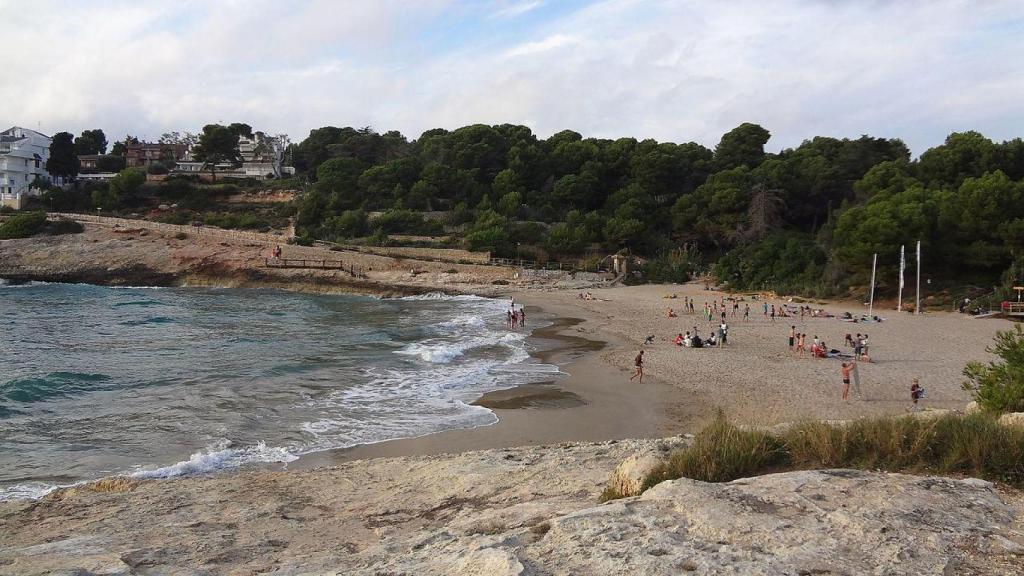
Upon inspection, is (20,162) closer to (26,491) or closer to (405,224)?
(405,224)

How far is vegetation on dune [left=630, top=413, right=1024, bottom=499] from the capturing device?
541 centimetres

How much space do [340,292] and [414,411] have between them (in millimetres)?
30788


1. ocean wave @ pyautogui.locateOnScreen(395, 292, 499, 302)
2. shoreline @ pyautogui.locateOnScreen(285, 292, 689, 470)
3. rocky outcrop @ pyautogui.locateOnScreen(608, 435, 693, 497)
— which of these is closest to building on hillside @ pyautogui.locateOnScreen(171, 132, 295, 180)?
ocean wave @ pyautogui.locateOnScreen(395, 292, 499, 302)

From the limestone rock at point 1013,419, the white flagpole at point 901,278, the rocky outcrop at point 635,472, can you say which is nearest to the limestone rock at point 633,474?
the rocky outcrop at point 635,472

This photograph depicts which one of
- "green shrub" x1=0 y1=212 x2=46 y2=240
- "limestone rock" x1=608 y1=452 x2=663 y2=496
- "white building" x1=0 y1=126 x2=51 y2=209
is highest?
"white building" x1=0 y1=126 x2=51 y2=209

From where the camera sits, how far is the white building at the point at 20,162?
203ft

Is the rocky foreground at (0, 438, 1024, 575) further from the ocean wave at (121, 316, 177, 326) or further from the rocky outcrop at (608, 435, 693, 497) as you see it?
the ocean wave at (121, 316, 177, 326)

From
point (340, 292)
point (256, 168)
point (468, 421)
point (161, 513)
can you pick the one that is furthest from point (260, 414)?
point (256, 168)

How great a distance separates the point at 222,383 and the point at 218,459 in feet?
20.6

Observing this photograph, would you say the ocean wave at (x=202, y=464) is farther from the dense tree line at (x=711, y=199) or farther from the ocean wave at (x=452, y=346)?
the dense tree line at (x=711, y=199)

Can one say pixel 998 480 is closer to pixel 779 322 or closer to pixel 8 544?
pixel 8 544

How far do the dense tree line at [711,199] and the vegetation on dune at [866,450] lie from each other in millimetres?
29199

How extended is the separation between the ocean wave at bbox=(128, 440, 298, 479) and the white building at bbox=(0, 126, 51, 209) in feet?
204

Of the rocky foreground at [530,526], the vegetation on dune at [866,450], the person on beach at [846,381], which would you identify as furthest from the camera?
the person on beach at [846,381]
